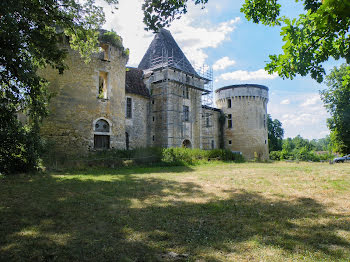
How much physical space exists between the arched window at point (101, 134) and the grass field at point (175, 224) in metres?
8.92

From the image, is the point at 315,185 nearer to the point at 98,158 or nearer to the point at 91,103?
the point at 98,158

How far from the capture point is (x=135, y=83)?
22.6m

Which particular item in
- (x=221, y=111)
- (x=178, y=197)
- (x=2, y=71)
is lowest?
(x=178, y=197)

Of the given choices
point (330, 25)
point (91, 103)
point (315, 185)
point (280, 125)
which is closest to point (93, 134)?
Answer: point (91, 103)

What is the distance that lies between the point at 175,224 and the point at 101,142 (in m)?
13.0

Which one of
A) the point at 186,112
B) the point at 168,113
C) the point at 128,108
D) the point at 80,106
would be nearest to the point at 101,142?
the point at 80,106

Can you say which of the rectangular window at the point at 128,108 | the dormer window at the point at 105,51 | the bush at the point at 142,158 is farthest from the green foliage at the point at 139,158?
the dormer window at the point at 105,51

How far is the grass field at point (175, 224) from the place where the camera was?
3.06 m

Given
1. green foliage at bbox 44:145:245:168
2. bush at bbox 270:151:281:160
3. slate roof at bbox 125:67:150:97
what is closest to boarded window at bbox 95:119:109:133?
green foliage at bbox 44:145:245:168

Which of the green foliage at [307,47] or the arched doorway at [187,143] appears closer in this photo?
the green foliage at [307,47]

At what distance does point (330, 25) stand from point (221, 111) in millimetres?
29905

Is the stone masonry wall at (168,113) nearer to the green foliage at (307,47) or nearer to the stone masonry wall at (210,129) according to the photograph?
the stone masonry wall at (210,129)

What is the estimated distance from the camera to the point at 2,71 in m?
6.71

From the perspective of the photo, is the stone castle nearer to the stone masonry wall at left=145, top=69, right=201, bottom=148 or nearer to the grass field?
the stone masonry wall at left=145, top=69, right=201, bottom=148
